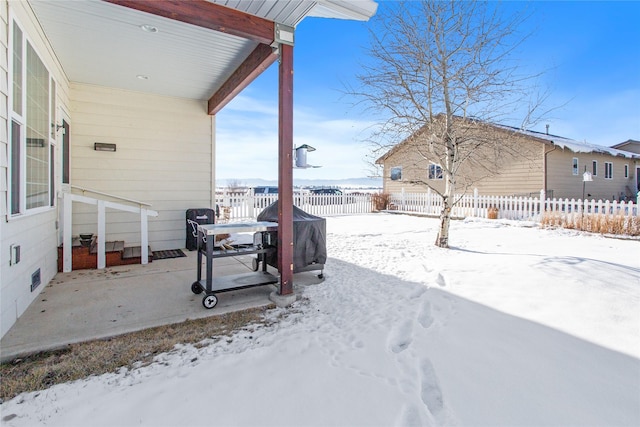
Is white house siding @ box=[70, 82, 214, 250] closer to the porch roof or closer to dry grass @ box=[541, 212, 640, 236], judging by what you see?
the porch roof

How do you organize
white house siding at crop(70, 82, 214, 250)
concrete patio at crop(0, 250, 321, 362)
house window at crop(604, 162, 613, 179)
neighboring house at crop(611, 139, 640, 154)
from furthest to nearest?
1. neighboring house at crop(611, 139, 640, 154)
2. house window at crop(604, 162, 613, 179)
3. white house siding at crop(70, 82, 214, 250)
4. concrete patio at crop(0, 250, 321, 362)

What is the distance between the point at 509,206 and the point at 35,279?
12548 mm

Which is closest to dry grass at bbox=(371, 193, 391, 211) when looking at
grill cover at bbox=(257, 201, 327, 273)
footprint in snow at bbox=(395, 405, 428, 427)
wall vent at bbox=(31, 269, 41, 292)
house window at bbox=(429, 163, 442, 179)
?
house window at bbox=(429, 163, 442, 179)

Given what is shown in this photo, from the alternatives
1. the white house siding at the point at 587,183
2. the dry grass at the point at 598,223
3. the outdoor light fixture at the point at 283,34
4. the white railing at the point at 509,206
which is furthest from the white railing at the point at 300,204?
the dry grass at the point at 598,223

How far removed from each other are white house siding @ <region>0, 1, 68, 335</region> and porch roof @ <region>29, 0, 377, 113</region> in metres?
0.26

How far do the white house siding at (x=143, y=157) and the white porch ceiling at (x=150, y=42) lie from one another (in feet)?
1.27

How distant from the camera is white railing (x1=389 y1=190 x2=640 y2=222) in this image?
29.4 ft

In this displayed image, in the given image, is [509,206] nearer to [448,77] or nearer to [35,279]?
[448,77]

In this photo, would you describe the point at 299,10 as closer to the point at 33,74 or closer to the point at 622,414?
the point at 33,74

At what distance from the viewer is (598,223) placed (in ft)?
27.4

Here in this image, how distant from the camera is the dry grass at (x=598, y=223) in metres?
7.94

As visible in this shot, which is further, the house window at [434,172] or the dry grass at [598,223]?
the house window at [434,172]

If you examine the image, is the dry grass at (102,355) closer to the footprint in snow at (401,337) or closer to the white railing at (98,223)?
the footprint in snow at (401,337)

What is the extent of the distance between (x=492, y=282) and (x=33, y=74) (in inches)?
221
